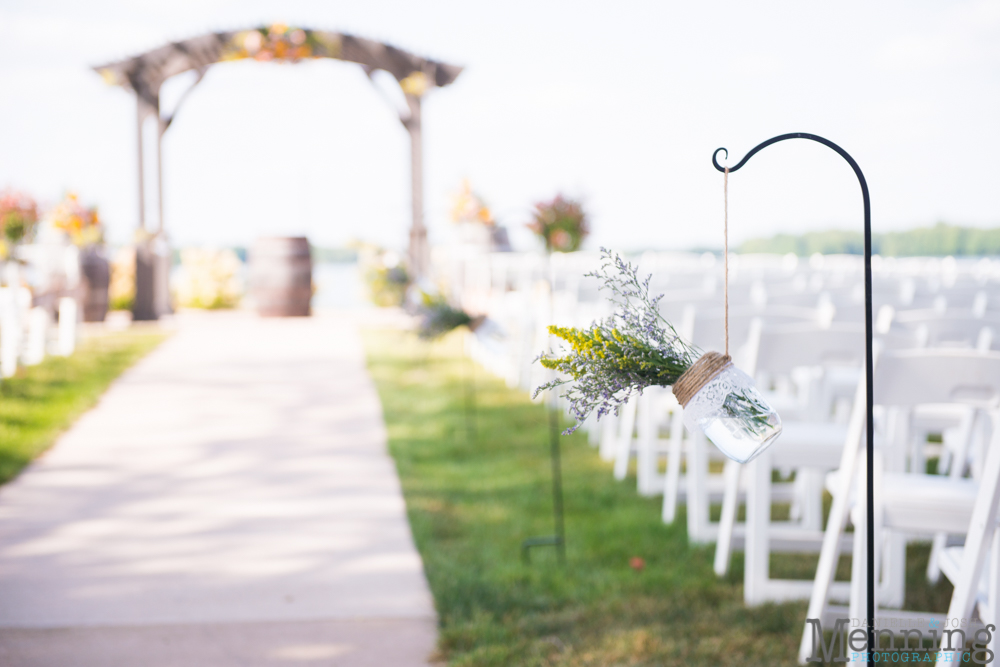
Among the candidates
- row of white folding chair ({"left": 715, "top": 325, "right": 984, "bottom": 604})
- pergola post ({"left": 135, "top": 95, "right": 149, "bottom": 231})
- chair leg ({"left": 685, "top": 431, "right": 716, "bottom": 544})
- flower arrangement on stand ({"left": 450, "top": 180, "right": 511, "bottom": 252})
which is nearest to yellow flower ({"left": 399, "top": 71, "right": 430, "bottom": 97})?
flower arrangement on stand ({"left": 450, "top": 180, "right": 511, "bottom": 252})

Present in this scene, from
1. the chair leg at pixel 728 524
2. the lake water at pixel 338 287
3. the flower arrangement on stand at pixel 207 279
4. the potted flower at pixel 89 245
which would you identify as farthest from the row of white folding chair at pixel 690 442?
the lake water at pixel 338 287

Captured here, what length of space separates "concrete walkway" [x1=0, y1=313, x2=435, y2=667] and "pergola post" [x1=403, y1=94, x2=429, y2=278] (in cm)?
506

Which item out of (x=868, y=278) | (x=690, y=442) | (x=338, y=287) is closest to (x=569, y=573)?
(x=690, y=442)

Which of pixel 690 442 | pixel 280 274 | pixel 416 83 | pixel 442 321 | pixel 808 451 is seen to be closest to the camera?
pixel 808 451

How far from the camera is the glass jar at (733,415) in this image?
1.04 metres

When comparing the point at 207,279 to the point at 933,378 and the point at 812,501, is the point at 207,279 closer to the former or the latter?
the point at 812,501

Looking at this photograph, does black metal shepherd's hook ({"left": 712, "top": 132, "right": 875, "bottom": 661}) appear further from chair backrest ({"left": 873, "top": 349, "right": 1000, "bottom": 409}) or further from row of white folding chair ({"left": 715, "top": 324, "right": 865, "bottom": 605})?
row of white folding chair ({"left": 715, "top": 324, "right": 865, "bottom": 605})

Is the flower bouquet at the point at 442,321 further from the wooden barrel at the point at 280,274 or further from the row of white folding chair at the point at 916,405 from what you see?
the wooden barrel at the point at 280,274

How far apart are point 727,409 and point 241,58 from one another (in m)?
9.82

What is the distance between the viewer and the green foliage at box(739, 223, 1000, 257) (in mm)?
9265

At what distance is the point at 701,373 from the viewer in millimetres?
1082

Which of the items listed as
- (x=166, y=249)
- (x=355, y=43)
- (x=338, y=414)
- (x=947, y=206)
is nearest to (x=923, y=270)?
(x=947, y=206)

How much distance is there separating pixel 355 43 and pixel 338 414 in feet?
20.3

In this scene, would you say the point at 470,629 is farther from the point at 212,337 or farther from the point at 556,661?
the point at 212,337
